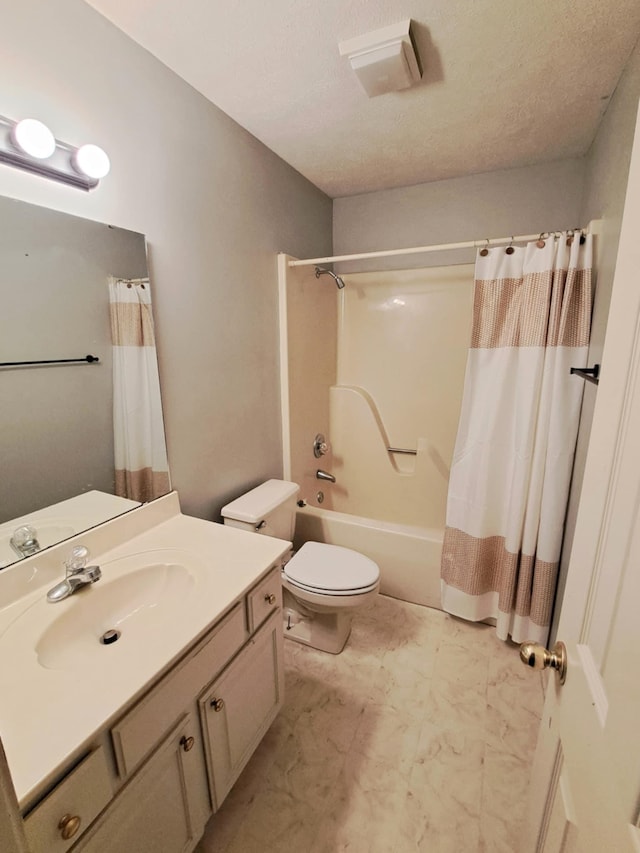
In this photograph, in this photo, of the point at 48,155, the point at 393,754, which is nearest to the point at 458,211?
the point at 48,155

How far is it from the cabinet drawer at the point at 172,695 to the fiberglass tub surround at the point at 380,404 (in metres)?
1.19

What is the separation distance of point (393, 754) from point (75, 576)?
1277 millimetres

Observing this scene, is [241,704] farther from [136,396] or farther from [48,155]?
[48,155]

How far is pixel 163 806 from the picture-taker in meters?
0.85

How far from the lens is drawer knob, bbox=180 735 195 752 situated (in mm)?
898

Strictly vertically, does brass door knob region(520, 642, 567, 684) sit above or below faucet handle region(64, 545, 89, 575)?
above

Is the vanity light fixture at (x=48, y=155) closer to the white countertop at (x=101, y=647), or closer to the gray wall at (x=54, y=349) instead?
the gray wall at (x=54, y=349)

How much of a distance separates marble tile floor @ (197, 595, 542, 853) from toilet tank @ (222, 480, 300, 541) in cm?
63

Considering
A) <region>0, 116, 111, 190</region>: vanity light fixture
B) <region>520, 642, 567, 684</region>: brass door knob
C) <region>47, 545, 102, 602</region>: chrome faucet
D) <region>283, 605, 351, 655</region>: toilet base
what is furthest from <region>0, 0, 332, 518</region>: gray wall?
<region>520, 642, 567, 684</region>: brass door knob

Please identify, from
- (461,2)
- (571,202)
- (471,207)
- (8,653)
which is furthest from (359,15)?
(8,653)

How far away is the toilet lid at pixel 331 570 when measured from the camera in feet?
5.26

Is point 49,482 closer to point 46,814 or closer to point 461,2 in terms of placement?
point 46,814

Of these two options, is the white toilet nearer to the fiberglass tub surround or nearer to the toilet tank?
the toilet tank

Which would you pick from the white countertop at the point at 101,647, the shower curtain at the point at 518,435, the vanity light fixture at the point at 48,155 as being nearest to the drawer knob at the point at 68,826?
the white countertop at the point at 101,647
